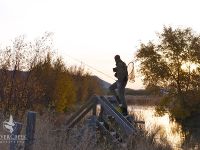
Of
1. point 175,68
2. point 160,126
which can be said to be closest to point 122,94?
point 160,126

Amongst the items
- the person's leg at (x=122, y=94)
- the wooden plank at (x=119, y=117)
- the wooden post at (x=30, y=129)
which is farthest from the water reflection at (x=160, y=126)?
the wooden post at (x=30, y=129)

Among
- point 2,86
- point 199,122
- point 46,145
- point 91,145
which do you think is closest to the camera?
point 46,145

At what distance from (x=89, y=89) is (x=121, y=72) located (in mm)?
54381

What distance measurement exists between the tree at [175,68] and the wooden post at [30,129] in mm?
39692

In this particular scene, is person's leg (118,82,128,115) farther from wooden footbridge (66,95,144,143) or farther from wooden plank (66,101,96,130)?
wooden plank (66,101,96,130)

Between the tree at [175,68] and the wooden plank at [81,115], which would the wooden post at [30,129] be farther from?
the tree at [175,68]

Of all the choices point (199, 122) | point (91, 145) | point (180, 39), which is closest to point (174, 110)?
point (199, 122)

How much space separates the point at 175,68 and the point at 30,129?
A: 41.8m

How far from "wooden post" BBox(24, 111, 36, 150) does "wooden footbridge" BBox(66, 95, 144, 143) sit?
17.2 feet

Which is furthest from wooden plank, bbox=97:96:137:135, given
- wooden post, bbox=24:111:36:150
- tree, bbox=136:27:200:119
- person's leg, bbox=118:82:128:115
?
tree, bbox=136:27:200:119

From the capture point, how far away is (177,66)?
4844cm

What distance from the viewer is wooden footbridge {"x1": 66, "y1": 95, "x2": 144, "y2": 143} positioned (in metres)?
13.3

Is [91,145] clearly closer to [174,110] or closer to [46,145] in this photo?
[46,145]

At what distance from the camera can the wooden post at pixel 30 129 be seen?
769cm
